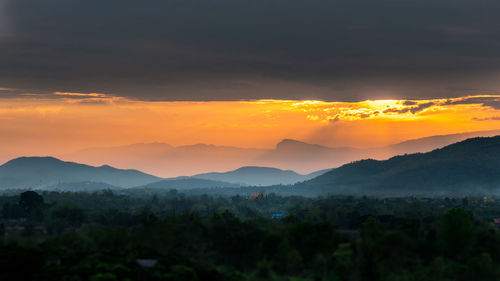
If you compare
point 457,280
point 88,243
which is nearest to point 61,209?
point 88,243

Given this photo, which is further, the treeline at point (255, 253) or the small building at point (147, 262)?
the small building at point (147, 262)

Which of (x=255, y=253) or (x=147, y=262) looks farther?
(x=255, y=253)

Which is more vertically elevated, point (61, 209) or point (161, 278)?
point (61, 209)

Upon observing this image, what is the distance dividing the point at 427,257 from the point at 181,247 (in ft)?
88.1

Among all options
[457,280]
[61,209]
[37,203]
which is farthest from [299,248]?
[37,203]

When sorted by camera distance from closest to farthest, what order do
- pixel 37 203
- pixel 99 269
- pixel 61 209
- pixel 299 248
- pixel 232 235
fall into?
pixel 99 269 → pixel 299 248 → pixel 232 235 → pixel 61 209 → pixel 37 203

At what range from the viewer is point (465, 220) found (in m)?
82.3

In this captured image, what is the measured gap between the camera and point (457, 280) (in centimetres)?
6769

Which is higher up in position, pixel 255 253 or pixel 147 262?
pixel 255 253

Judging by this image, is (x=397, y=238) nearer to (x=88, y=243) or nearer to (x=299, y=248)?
(x=299, y=248)

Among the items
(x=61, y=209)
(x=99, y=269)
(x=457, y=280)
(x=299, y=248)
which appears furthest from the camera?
(x=61, y=209)

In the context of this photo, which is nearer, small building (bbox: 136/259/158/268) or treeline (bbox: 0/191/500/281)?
treeline (bbox: 0/191/500/281)

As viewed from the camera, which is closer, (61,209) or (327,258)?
(327,258)

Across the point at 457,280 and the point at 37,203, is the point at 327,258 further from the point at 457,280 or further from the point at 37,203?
the point at 37,203
